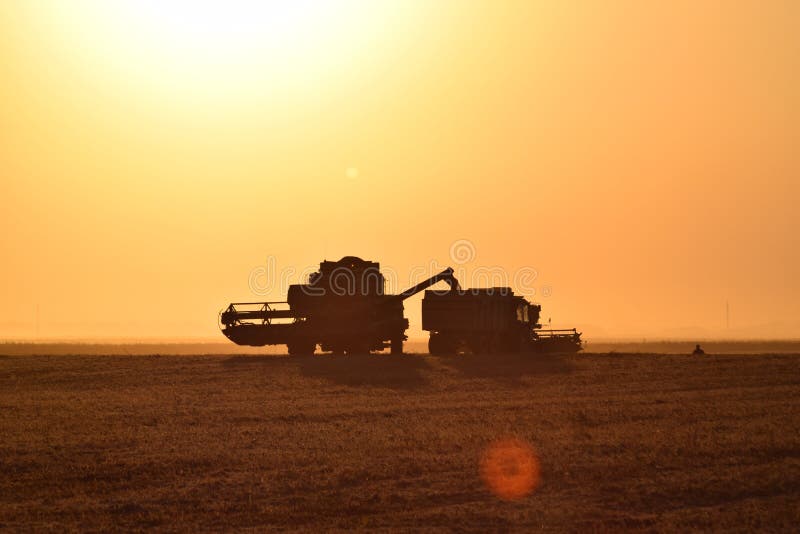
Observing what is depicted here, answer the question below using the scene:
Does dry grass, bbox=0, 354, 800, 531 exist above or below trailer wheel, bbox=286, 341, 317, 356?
below

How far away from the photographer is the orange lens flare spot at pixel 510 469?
19156 millimetres

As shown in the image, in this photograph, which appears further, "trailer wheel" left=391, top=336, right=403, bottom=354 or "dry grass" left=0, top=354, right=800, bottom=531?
"trailer wheel" left=391, top=336, right=403, bottom=354

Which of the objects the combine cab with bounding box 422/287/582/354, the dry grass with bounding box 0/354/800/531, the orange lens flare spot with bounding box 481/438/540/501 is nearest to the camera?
the dry grass with bounding box 0/354/800/531

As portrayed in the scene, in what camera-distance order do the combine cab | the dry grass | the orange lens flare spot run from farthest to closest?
1. the combine cab
2. the orange lens flare spot
3. the dry grass

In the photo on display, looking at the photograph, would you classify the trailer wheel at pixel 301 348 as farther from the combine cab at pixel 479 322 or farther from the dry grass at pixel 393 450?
the dry grass at pixel 393 450

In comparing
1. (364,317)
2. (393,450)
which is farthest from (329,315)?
(393,450)

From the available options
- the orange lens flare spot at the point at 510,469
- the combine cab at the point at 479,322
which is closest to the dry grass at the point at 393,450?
the orange lens flare spot at the point at 510,469

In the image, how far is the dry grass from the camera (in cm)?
1756

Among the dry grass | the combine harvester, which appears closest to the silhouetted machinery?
the combine harvester

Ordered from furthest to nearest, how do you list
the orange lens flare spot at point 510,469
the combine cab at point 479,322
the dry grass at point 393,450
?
the combine cab at point 479,322 < the orange lens flare spot at point 510,469 < the dry grass at point 393,450

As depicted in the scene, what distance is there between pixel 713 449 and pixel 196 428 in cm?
1298

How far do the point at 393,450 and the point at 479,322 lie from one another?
32.3m

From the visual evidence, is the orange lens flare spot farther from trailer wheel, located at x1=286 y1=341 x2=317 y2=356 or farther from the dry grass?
trailer wheel, located at x1=286 y1=341 x2=317 y2=356

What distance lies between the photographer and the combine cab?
181 feet
